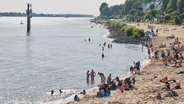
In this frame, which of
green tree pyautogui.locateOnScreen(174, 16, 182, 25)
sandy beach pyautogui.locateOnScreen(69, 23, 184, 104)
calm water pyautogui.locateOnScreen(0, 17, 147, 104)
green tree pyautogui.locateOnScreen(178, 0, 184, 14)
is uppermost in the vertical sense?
green tree pyautogui.locateOnScreen(178, 0, 184, 14)

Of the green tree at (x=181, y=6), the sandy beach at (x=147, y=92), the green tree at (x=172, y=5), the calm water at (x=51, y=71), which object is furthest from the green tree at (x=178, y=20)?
the sandy beach at (x=147, y=92)

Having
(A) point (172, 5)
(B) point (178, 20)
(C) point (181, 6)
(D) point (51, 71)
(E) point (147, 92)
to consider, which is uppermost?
(A) point (172, 5)

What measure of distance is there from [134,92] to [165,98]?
13.5 ft

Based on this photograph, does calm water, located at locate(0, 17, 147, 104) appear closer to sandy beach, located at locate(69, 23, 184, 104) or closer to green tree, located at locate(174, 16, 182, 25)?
sandy beach, located at locate(69, 23, 184, 104)

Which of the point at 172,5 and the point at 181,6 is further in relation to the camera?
the point at 172,5

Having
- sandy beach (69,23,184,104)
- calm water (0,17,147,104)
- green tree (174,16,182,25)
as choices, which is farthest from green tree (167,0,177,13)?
sandy beach (69,23,184,104)

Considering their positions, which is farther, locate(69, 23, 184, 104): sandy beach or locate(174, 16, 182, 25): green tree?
locate(174, 16, 182, 25): green tree

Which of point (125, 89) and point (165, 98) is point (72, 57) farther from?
point (165, 98)

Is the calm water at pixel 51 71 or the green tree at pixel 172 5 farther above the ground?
the green tree at pixel 172 5

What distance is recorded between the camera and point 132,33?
96938mm

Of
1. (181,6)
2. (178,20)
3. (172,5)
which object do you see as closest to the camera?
(178,20)

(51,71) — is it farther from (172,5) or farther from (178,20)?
(172,5)

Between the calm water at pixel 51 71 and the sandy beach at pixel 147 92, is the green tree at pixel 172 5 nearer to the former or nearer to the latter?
the calm water at pixel 51 71

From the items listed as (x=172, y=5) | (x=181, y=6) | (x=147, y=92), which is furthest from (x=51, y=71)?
(x=172, y=5)
